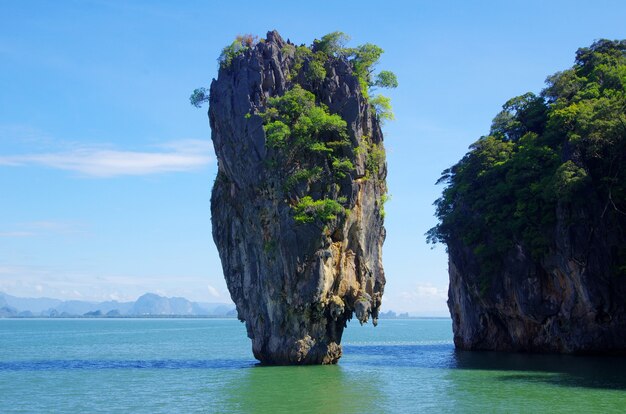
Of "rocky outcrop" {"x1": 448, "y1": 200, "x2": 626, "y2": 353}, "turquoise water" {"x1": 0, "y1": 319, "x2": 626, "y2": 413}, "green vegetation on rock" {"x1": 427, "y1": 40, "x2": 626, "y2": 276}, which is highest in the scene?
"green vegetation on rock" {"x1": 427, "y1": 40, "x2": 626, "y2": 276}

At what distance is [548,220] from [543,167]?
3217 mm

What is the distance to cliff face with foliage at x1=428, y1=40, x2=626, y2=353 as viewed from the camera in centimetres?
3597

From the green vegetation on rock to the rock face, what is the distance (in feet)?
27.2

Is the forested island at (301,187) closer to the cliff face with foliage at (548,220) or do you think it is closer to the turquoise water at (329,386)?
the turquoise water at (329,386)

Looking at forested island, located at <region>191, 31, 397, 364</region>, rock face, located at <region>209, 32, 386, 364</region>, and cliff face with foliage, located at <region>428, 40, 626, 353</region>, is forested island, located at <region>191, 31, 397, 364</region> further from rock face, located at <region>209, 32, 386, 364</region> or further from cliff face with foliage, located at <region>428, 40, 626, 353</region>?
cliff face with foliage, located at <region>428, 40, 626, 353</region>

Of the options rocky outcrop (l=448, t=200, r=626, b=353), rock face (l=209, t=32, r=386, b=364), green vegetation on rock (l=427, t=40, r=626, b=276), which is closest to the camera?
rock face (l=209, t=32, r=386, b=364)

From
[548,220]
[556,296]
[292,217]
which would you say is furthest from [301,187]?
[556,296]

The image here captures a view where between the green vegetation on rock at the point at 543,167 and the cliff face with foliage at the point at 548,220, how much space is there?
0.22 feet

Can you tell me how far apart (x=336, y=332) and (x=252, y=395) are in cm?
1019

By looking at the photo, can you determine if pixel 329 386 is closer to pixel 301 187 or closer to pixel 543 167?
pixel 301 187

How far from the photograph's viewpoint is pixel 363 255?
35.4 metres

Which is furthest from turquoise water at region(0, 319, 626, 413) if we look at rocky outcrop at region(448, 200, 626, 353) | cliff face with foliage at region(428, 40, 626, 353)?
cliff face with foliage at region(428, 40, 626, 353)

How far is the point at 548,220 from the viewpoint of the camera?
38.7m

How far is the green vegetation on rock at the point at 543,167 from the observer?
3516 cm
